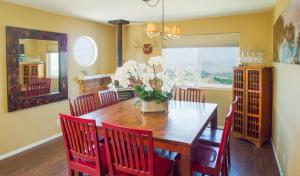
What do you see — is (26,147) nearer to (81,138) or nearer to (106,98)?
(106,98)

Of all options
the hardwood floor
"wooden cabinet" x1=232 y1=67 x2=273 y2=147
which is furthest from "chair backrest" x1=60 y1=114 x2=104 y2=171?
"wooden cabinet" x1=232 y1=67 x2=273 y2=147

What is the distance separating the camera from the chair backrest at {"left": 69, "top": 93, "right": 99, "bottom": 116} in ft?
9.44

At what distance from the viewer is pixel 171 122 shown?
92.5 inches

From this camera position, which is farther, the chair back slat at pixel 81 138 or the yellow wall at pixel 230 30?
the yellow wall at pixel 230 30

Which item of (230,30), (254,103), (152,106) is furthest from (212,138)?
(230,30)

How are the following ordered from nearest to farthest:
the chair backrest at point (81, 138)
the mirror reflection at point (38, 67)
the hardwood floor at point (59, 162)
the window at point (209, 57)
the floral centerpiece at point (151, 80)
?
the chair backrest at point (81, 138) → the floral centerpiece at point (151, 80) → the hardwood floor at point (59, 162) → the mirror reflection at point (38, 67) → the window at point (209, 57)

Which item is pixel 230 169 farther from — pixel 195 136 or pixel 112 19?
pixel 112 19

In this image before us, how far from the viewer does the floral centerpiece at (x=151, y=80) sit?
2578 millimetres

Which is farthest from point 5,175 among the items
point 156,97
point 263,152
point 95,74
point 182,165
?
point 263,152

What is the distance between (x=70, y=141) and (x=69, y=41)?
8.92 feet

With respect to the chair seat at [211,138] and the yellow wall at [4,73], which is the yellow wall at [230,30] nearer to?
the yellow wall at [4,73]

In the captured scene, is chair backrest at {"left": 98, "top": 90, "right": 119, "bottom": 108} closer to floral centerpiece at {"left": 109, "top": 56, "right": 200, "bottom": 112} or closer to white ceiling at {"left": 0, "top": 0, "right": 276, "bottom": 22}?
floral centerpiece at {"left": 109, "top": 56, "right": 200, "bottom": 112}

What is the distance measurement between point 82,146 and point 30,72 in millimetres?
2194

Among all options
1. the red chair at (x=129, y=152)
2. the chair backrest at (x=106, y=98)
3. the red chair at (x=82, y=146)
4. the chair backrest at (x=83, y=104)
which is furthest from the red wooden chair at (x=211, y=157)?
the chair backrest at (x=106, y=98)
